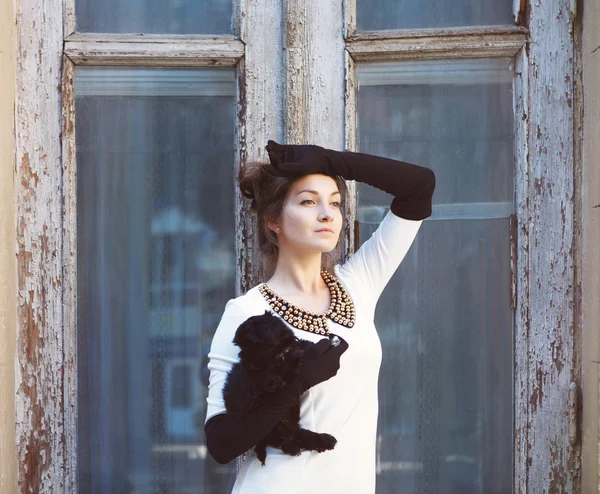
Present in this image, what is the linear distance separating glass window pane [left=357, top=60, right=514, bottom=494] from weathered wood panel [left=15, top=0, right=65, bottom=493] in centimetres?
89

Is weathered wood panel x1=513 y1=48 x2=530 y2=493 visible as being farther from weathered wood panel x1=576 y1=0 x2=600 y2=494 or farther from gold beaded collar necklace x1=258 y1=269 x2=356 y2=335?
gold beaded collar necklace x1=258 y1=269 x2=356 y2=335

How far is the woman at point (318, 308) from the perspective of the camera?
2.00 metres

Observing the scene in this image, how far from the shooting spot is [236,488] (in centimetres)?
210

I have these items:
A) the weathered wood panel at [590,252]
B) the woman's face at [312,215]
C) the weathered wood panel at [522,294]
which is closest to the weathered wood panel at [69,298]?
the woman's face at [312,215]

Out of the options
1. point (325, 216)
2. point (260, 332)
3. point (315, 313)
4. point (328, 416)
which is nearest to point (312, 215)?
point (325, 216)

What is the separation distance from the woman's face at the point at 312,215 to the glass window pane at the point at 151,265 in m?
0.45

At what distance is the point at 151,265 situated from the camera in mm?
2531

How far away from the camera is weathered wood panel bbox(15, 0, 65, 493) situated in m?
2.42

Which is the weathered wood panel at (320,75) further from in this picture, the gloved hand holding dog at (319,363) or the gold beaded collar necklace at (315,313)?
the gloved hand holding dog at (319,363)

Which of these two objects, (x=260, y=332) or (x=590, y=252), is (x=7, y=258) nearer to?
(x=260, y=332)

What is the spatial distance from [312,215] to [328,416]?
0.48 m

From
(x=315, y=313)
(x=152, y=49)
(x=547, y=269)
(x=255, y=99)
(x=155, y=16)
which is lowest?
(x=315, y=313)

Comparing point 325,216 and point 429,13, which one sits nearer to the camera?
point 325,216

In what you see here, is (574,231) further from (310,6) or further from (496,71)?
(310,6)
